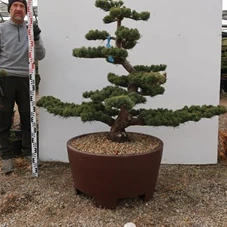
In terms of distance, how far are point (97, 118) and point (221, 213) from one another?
952 millimetres

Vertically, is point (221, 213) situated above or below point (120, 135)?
below

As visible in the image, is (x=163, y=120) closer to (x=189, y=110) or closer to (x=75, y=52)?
(x=189, y=110)

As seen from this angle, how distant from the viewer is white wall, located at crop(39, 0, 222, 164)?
2740 millimetres

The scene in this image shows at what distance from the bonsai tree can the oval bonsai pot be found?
21 cm

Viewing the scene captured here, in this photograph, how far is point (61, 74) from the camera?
2.85 meters

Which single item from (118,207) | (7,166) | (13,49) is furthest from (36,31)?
(118,207)

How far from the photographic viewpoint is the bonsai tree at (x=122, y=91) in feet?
6.57

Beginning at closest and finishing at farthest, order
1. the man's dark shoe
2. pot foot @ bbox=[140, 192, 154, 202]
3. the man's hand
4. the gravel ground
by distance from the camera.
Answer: the gravel ground < pot foot @ bbox=[140, 192, 154, 202] < the man's hand < the man's dark shoe

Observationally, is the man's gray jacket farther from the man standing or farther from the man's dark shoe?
the man's dark shoe

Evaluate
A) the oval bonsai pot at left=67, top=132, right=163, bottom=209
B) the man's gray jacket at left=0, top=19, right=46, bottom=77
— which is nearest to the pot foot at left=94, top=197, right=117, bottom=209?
the oval bonsai pot at left=67, top=132, right=163, bottom=209

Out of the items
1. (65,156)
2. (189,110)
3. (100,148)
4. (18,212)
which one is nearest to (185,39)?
(189,110)

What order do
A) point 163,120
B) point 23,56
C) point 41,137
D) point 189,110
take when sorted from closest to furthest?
point 163,120
point 189,110
point 23,56
point 41,137

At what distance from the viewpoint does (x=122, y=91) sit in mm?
2098

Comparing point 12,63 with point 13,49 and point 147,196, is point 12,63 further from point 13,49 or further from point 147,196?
point 147,196
